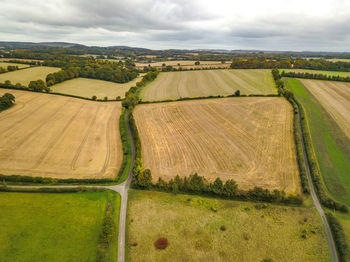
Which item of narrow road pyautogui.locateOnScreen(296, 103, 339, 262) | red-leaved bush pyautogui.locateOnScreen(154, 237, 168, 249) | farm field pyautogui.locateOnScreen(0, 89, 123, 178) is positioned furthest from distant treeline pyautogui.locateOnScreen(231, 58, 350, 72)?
red-leaved bush pyautogui.locateOnScreen(154, 237, 168, 249)

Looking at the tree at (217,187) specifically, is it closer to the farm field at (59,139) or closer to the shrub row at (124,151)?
the shrub row at (124,151)

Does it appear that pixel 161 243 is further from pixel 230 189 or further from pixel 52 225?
pixel 52 225

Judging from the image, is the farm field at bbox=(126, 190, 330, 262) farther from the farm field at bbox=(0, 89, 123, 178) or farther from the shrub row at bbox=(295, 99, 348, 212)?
the farm field at bbox=(0, 89, 123, 178)

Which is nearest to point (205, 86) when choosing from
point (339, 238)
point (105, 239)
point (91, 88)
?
point (91, 88)

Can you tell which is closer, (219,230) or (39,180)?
(219,230)

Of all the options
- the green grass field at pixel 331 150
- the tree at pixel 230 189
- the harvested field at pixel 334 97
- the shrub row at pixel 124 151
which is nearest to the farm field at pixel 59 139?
the shrub row at pixel 124 151
